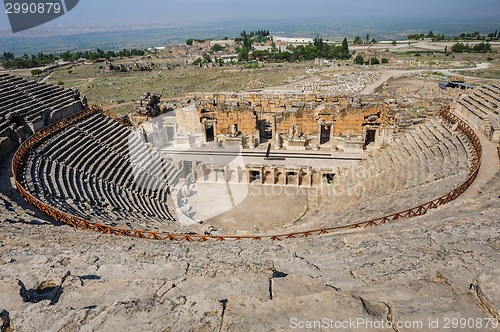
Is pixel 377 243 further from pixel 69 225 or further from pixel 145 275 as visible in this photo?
pixel 69 225

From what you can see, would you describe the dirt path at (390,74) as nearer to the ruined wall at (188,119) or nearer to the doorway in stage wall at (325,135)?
the doorway in stage wall at (325,135)

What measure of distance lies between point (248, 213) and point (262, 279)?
1385cm

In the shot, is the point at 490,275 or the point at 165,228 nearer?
the point at 490,275

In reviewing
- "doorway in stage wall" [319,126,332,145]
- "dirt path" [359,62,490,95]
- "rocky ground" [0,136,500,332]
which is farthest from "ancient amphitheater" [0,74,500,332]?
"dirt path" [359,62,490,95]

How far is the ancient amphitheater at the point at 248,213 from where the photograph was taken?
569 centimetres

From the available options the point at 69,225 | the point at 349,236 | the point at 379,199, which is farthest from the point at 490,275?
the point at 69,225

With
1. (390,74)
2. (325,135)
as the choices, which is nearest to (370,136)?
(325,135)

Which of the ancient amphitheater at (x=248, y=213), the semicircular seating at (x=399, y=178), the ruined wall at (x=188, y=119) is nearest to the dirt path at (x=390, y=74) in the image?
the ancient amphitheater at (x=248, y=213)

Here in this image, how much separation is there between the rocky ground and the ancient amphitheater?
0.04 metres

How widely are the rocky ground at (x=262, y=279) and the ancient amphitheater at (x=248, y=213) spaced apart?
41mm

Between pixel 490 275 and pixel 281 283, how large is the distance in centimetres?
418

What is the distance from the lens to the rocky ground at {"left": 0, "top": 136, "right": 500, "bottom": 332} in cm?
535

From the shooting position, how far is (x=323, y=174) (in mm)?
23500

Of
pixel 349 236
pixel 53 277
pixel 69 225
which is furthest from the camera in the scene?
pixel 69 225
